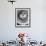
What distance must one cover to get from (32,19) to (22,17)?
1.34 feet

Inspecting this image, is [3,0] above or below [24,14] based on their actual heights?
above

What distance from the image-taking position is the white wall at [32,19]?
18.0ft

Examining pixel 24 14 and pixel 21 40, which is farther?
pixel 24 14

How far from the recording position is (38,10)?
5.50 metres

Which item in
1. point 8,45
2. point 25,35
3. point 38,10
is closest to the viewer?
point 25,35

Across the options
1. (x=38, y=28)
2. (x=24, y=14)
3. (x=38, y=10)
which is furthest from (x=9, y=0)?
(x=38, y=28)

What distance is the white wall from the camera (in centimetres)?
549

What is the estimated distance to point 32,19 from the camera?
550 cm

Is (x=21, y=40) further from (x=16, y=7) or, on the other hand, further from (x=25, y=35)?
(x=16, y=7)

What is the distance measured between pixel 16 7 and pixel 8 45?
209 centimetres

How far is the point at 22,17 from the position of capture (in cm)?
556

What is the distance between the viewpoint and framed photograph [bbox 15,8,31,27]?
18.1 ft

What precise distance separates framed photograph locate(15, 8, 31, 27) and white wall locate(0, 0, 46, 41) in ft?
0.39

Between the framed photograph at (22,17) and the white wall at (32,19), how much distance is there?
12 centimetres
